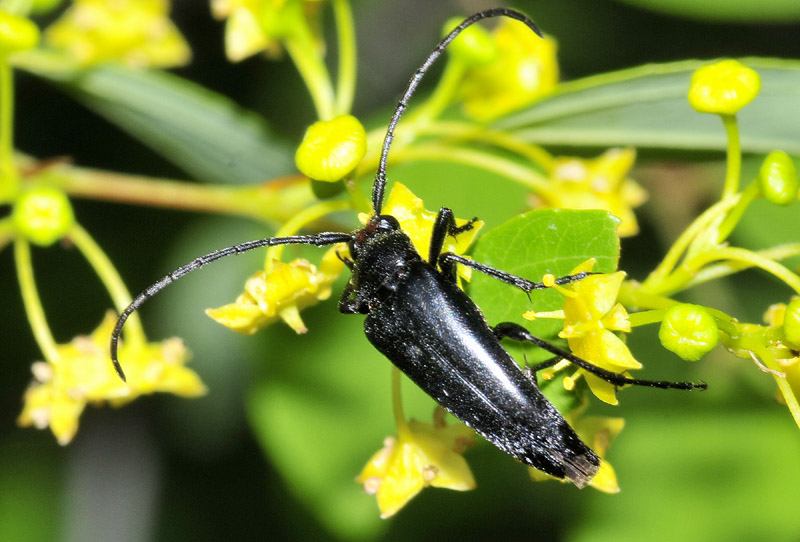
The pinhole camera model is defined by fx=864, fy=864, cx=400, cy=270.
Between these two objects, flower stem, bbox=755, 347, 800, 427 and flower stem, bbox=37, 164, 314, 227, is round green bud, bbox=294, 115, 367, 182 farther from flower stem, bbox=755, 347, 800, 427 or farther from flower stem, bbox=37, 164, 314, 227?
flower stem, bbox=755, 347, 800, 427

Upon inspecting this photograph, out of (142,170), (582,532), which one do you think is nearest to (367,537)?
(582,532)

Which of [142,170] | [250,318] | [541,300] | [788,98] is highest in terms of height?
[142,170]

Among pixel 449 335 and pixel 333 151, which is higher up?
pixel 333 151

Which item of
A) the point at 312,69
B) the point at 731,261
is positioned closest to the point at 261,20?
the point at 312,69

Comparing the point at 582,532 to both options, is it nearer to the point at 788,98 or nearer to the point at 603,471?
the point at 603,471

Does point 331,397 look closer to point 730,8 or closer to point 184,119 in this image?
point 184,119

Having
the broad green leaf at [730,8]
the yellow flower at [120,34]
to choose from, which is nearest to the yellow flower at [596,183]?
the broad green leaf at [730,8]
